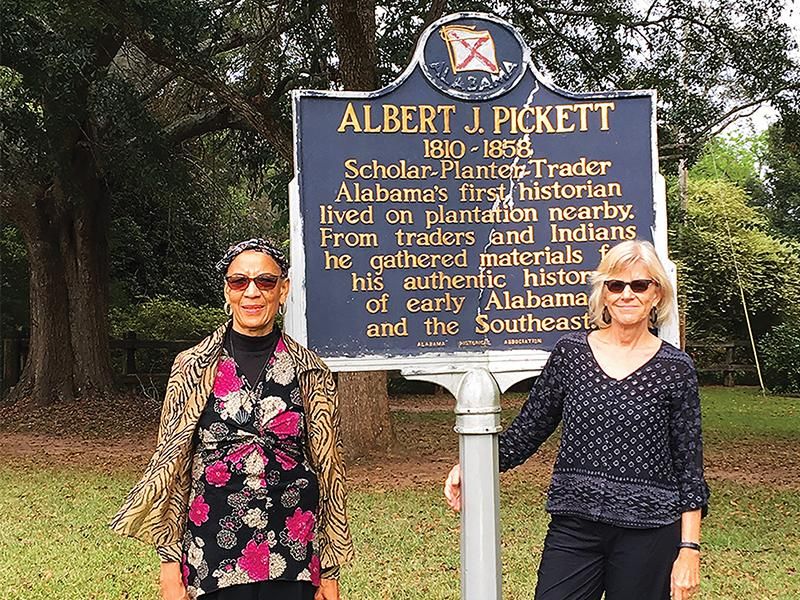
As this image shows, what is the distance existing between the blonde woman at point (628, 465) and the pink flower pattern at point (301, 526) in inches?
31.9

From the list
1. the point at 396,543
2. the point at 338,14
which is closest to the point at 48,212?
the point at 338,14

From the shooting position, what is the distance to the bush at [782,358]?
74.5ft

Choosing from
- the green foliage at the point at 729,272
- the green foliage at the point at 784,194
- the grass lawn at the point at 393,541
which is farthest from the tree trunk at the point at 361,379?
the green foliage at the point at 784,194

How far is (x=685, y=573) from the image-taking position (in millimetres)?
3170

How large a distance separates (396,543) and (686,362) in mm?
4701

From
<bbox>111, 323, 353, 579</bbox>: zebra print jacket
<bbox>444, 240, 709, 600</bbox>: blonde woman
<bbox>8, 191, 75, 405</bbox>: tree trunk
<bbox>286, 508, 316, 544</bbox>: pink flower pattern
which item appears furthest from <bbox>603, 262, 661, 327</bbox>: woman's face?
<bbox>8, 191, 75, 405</bbox>: tree trunk

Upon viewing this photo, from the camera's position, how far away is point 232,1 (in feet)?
43.9

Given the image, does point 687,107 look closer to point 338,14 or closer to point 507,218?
point 338,14

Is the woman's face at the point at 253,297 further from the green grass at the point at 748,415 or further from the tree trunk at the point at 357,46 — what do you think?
the green grass at the point at 748,415

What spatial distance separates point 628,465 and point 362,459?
8.46 metres

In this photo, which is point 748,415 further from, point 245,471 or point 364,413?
point 245,471

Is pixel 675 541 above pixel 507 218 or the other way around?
the other way around

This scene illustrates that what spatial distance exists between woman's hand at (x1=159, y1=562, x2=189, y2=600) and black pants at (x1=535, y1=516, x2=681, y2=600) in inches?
47.6

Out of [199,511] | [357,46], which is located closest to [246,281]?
[199,511]
